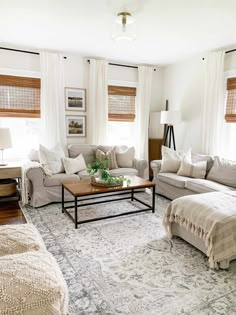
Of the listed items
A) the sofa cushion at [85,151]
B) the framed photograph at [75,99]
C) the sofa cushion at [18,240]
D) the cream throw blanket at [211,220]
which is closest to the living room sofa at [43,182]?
the sofa cushion at [85,151]

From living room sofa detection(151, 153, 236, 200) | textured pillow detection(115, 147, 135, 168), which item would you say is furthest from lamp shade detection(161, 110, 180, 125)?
textured pillow detection(115, 147, 135, 168)

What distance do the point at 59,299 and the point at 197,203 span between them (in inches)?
70.5

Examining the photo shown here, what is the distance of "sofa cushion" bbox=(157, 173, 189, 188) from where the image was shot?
394 cm

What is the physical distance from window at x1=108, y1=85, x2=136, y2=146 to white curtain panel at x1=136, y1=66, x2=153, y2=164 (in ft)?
0.47

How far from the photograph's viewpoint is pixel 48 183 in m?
3.89

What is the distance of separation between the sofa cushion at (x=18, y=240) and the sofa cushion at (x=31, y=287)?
210mm

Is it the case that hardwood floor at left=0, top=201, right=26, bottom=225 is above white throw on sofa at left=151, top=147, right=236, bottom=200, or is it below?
below

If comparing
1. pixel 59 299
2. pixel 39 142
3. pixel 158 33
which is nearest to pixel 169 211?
pixel 59 299

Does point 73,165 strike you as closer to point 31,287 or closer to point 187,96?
point 187,96

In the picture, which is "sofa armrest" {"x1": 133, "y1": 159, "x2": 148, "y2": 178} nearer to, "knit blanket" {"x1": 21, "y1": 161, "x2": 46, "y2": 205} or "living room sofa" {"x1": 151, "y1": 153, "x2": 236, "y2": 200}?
"living room sofa" {"x1": 151, "y1": 153, "x2": 236, "y2": 200}

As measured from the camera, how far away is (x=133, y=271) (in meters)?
2.24

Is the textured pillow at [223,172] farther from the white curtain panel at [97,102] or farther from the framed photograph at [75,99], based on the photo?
the framed photograph at [75,99]

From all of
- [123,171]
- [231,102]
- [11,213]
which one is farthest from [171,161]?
[11,213]

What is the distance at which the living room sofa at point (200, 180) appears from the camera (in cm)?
365
